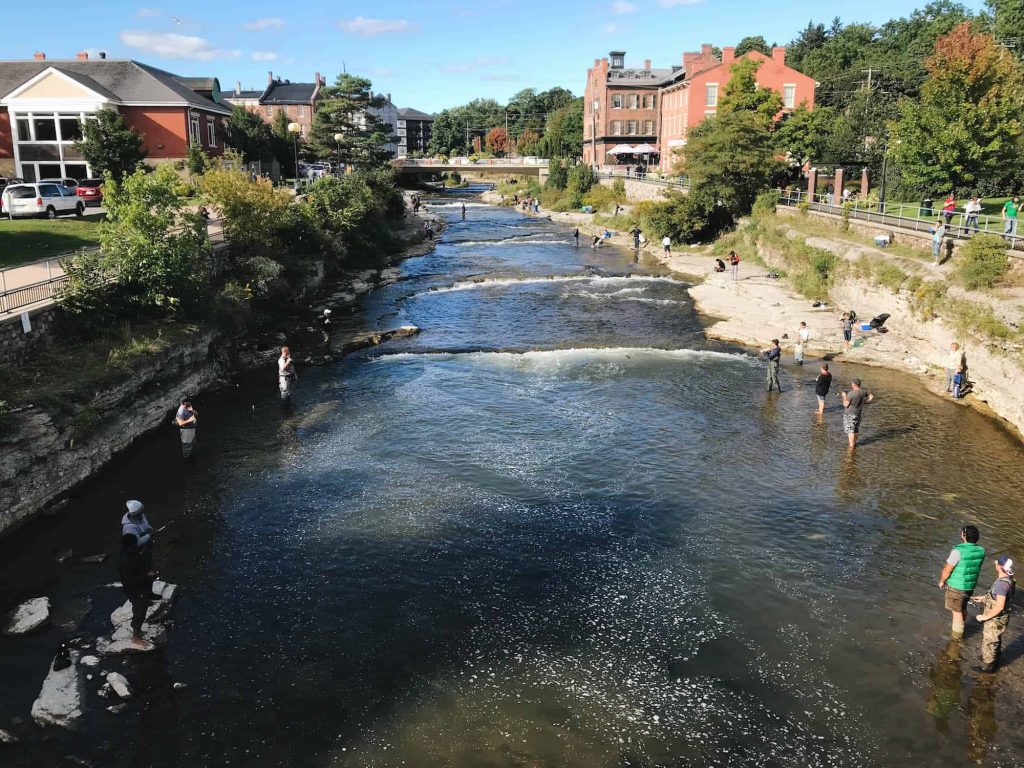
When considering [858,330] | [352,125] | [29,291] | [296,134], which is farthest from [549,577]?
[352,125]

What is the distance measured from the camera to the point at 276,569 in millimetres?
14867

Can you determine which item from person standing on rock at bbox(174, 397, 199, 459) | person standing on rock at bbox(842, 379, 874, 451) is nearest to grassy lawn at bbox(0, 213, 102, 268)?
person standing on rock at bbox(174, 397, 199, 459)

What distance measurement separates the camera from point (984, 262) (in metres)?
26.2

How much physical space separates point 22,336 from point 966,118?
35691 mm

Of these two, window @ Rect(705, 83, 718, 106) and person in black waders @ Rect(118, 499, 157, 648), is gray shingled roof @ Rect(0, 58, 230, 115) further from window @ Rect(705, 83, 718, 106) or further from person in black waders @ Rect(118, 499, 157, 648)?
person in black waders @ Rect(118, 499, 157, 648)

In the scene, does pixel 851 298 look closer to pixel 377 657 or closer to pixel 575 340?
pixel 575 340

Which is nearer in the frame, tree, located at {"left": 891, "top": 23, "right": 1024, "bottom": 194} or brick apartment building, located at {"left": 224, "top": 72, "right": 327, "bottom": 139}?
tree, located at {"left": 891, "top": 23, "right": 1024, "bottom": 194}

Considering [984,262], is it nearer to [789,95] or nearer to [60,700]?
[60,700]

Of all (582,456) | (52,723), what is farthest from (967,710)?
(52,723)

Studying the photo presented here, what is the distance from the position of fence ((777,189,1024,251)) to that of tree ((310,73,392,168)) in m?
35.4

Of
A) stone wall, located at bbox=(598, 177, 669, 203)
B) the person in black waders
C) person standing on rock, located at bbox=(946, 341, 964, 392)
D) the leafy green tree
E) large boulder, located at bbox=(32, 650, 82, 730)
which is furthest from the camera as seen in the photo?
stone wall, located at bbox=(598, 177, 669, 203)

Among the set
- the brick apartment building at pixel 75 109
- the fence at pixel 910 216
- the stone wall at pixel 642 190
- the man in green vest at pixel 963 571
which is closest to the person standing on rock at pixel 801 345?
the fence at pixel 910 216

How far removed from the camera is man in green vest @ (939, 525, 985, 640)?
11.7 m

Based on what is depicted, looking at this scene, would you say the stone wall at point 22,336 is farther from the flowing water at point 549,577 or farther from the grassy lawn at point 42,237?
the grassy lawn at point 42,237
